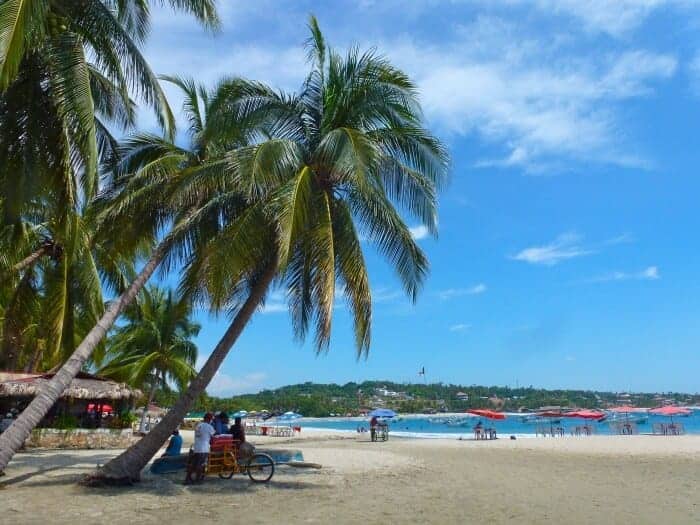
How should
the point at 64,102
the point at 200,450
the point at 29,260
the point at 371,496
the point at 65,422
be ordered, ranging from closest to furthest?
1. the point at 64,102
2. the point at 371,496
3. the point at 200,450
4. the point at 29,260
5. the point at 65,422

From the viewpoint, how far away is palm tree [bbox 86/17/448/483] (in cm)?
1156

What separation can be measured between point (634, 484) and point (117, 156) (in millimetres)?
13448

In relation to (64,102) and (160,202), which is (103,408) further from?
(64,102)

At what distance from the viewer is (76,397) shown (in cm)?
2067

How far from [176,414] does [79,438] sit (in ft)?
37.5

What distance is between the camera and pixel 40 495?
10.2 metres

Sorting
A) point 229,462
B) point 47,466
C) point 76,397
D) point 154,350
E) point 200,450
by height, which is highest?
point 154,350

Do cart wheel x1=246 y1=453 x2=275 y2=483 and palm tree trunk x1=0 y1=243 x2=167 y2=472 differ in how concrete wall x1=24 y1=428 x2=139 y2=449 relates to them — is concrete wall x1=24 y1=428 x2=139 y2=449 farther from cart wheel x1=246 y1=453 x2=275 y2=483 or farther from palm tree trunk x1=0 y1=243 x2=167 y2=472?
cart wheel x1=246 y1=453 x2=275 y2=483

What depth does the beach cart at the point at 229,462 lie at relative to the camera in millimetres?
12164

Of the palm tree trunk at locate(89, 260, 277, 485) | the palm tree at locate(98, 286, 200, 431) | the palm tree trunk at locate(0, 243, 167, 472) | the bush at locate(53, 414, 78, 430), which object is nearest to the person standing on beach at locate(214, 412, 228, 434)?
the palm tree trunk at locate(89, 260, 277, 485)

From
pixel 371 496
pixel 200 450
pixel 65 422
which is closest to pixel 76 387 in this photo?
pixel 65 422

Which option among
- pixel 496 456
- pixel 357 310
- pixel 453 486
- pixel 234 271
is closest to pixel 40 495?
pixel 234 271

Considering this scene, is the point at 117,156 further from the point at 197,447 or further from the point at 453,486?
the point at 453,486

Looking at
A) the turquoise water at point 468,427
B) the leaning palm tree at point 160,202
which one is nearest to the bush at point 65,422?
the leaning palm tree at point 160,202
